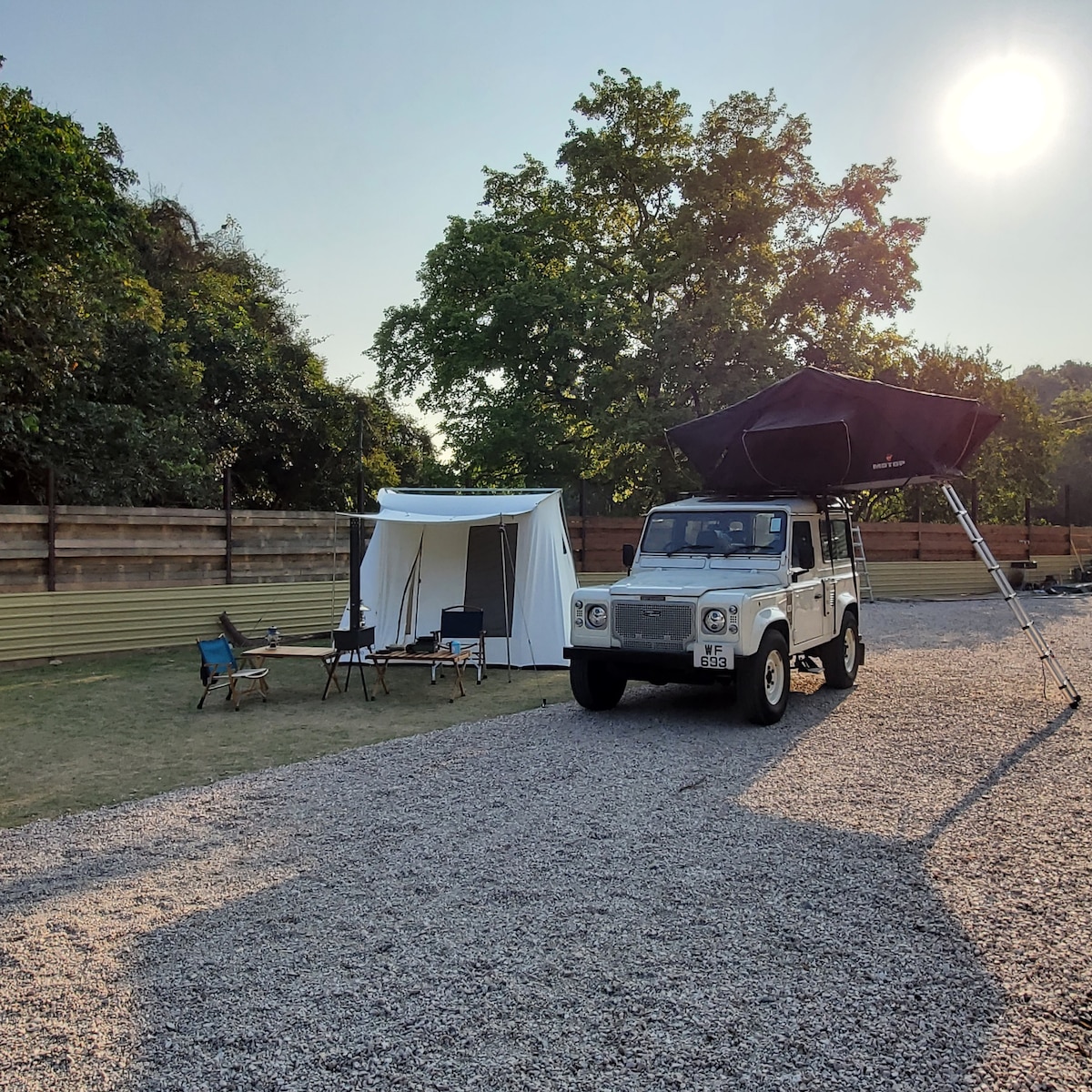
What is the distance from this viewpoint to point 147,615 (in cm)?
1251

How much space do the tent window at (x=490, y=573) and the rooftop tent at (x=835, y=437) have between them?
2835 mm

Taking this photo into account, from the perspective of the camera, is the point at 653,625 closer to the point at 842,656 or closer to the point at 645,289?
the point at 842,656

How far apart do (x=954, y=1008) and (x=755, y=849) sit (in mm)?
1539

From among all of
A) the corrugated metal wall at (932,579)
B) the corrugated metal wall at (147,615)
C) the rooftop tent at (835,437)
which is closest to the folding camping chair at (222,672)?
the corrugated metal wall at (147,615)

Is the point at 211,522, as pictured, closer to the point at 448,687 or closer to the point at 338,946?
the point at 448,687

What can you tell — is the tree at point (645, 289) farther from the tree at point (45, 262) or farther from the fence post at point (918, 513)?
the tree at point (45, 262)

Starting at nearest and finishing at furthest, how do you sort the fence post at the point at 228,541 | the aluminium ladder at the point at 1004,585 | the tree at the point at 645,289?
the aluminium ladder at the point at 1004,585
the fence post at the point at 228,541
the tree at the point at 645,289

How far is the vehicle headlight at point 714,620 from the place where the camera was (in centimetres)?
709

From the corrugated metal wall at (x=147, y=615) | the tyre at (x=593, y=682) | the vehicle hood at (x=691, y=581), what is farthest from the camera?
the corrugated metal wall at (x=147, y=615)

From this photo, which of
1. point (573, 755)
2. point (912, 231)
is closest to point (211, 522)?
point (573, 755)

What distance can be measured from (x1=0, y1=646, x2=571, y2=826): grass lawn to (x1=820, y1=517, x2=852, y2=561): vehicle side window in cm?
304

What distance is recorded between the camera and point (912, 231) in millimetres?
21375

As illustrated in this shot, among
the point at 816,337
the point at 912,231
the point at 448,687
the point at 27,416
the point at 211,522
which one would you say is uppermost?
the point at 912,231

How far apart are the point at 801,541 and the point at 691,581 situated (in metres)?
1.20
